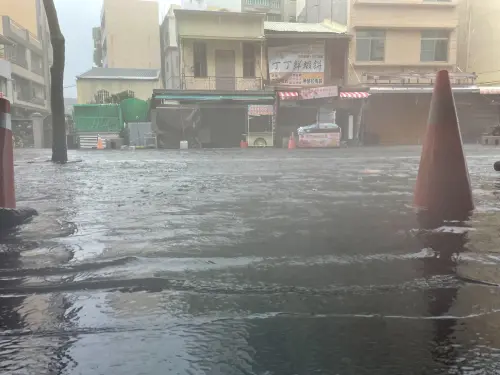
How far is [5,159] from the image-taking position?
13.1 ft

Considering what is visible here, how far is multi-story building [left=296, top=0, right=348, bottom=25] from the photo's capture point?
30.9 m

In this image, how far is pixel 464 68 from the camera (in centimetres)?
3070

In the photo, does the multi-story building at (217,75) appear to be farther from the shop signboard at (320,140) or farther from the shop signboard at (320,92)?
the shop signboard at (320,140)

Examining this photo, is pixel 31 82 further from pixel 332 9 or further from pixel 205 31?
pixel 332 9

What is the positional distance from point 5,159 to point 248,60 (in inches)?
1010

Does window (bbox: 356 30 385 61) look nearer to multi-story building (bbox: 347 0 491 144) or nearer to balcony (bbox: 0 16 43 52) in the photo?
multi-story building (bbox: 347 0 491 144)

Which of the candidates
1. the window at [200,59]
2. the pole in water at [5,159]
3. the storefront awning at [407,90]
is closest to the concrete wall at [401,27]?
the storefront awning at [407,90]

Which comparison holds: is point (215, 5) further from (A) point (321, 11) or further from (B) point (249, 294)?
(B) point (249, 294)

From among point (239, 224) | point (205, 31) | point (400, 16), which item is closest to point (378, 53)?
point (400, 16)

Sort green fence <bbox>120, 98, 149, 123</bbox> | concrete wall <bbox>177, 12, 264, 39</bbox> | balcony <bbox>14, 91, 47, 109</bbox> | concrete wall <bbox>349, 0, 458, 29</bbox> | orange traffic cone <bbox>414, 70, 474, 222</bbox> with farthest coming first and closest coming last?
balcony <bbox>14, 91, 47, 109</bbox>
green fence <bbox>120, 98, 149, 123</bbox>
concrete wall <bbox>349, 0, 458, 29</bbox>
concrete wall <bbox>177, 12, 264, 39</bbox>
orange traffic cone <bbox>414, 70, 474, 222</bbox>

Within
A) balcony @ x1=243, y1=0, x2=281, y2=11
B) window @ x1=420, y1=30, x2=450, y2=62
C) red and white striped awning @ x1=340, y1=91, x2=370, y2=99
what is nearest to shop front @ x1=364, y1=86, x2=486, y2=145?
red and white striped awning @ x1=340, y1=91, x2=370, y2=99

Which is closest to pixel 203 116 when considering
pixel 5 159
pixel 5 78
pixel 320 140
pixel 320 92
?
pixel 320 92

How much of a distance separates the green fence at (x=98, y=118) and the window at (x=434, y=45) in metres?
19.3

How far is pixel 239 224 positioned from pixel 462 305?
7.03 ft
